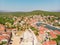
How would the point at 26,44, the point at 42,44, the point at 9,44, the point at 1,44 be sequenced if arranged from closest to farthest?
the point at 26,44, the point at 42,44, the point at 1,44, the point at 9,44

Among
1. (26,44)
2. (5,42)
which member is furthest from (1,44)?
(26,44)

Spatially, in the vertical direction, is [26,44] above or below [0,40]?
above

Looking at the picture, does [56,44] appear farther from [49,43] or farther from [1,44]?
[1,44]

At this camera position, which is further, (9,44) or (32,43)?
(9,44)

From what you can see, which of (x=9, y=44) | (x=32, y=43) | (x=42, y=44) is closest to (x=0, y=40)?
(x=9, y=44)

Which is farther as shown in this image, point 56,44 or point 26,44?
point 56,44

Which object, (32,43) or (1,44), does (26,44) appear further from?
(1,44)

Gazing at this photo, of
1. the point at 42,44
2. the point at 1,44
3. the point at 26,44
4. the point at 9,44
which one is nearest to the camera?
the point at 26,44

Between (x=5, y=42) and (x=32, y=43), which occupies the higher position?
(x=32, y=43)

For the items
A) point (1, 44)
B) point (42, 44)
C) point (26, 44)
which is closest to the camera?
point (26, 44)

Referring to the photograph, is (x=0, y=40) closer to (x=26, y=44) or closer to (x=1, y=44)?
(x=1, y=44)
